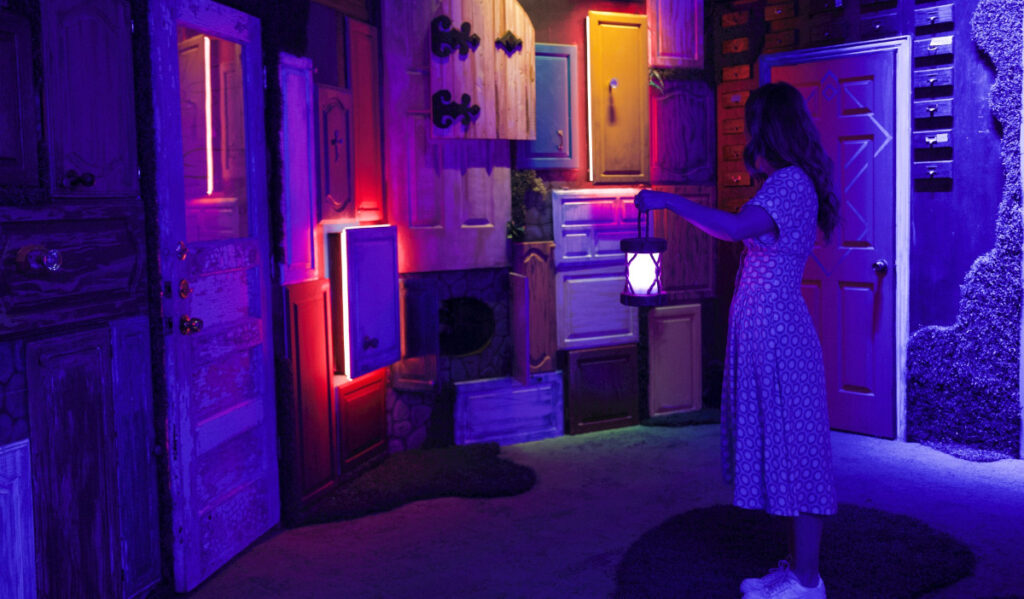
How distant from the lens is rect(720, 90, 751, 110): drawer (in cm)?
587

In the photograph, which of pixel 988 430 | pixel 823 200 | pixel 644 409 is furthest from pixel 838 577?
pixel 644 409

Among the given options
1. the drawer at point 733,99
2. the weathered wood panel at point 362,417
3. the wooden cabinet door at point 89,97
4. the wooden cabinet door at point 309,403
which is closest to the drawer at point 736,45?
the drawer at point 733,99

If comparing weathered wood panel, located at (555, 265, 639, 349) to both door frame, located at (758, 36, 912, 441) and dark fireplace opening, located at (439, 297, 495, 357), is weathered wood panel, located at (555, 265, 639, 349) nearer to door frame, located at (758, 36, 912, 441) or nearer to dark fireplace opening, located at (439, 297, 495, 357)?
dark fireplace opening, located at (439, 297, 495, 357)

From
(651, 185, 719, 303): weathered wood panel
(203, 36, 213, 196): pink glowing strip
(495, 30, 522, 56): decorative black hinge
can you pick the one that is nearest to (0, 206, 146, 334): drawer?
(203, 36, 213, 196): pink glowing strip

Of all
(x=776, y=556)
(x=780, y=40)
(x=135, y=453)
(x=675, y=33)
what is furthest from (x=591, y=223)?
(x=135, y=453)

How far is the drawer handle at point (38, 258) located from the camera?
264 centimetres

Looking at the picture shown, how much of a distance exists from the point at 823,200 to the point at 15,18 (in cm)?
254

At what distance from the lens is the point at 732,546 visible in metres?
3.68

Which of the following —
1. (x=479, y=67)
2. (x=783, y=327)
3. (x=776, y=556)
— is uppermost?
(x=479, y=67)

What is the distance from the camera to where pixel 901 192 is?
5180mm

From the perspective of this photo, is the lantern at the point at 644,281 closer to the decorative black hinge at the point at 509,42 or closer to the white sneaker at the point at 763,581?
the white sneaker at the point at 763,581

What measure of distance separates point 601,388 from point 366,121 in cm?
222

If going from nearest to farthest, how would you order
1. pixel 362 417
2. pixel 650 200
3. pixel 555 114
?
pixel 650 200 < pixel 362 417 < pixel 555 114

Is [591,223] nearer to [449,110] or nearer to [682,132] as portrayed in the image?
[682,132]
